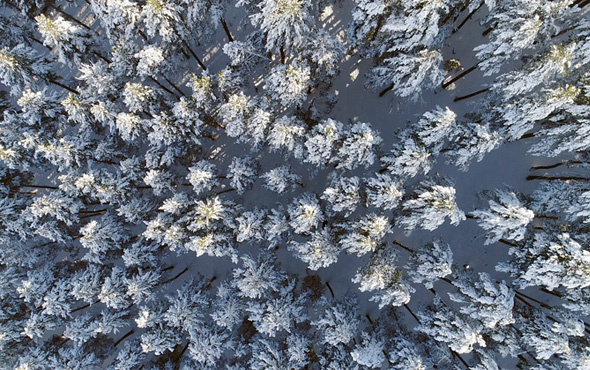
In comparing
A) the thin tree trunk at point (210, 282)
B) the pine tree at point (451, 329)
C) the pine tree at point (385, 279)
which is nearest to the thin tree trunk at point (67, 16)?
the thin tree trunk at point (210, 282)

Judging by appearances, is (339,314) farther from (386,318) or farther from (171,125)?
(171,125)

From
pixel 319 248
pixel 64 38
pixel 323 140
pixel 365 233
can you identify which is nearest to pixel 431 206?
pixel 365 233

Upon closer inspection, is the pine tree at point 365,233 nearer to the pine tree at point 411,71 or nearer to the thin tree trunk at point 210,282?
the pine tree at point 411,71

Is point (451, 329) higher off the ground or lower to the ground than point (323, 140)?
lower

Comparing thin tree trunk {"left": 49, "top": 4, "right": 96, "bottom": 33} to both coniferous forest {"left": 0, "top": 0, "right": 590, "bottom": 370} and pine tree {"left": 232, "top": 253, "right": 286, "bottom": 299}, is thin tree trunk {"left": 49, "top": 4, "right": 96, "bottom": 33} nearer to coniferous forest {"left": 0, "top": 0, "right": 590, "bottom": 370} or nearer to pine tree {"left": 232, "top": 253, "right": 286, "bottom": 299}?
coniferous forest {"left": 0, "top": 0, "right": 590, "bottom": 370}

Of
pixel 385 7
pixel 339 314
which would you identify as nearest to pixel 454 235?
pixel 339 314

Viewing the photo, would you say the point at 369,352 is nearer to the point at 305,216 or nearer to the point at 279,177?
the point at 305,216

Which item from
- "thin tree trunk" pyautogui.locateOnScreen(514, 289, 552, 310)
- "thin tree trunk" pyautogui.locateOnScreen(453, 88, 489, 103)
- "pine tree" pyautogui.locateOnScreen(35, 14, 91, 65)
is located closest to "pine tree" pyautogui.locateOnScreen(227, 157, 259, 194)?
"pine tree" pyautogui.locateOnScreen(35, 14, 91, 65)

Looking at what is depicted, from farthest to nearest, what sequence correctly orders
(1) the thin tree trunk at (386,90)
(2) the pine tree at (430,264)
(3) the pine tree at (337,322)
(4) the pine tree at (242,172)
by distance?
1. (1) the thin tree trunk at (386,90)
2. (4) the pine tree at (242,172)
3. (3) the pine tree at (337,322)
4. (2) the pine tree at (430,264)
